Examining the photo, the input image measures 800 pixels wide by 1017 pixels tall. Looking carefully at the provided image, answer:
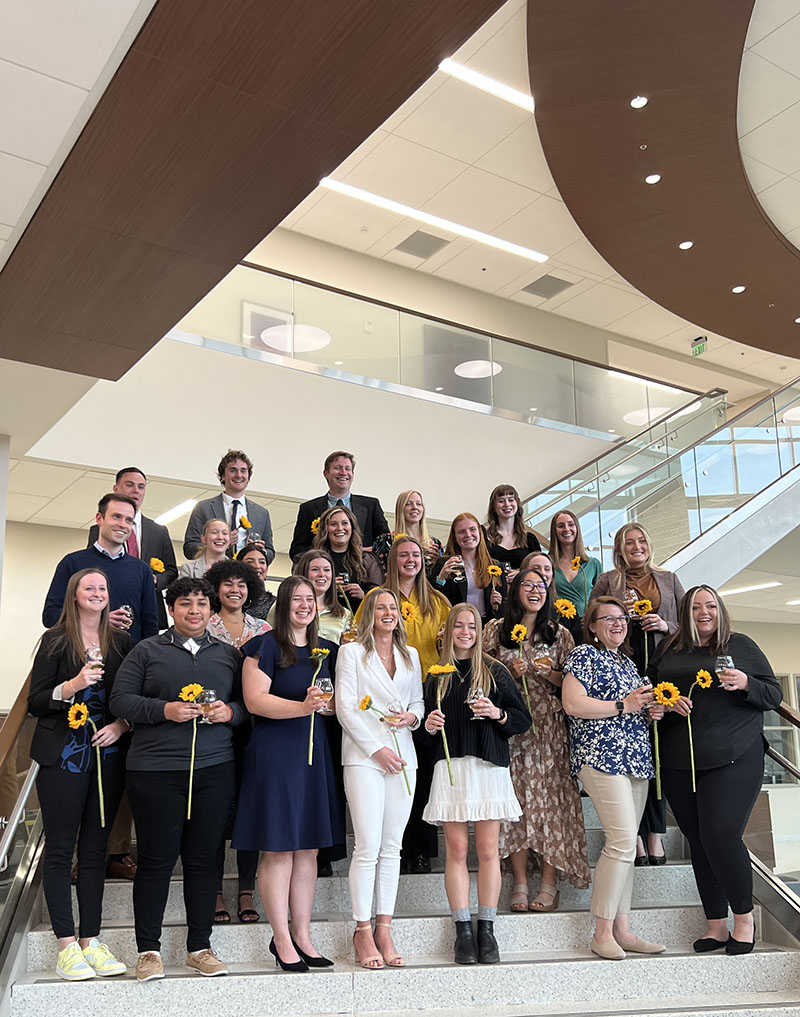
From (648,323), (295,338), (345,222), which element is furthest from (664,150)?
(648,323)

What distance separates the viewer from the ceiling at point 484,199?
9.02 metres

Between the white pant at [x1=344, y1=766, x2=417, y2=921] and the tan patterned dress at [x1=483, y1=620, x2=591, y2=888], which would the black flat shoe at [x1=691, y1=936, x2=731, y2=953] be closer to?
the tan patterned dress at [x1=483, y1=620, x2=591, y2=888]

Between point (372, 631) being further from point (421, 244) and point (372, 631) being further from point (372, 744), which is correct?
point (421, 244)

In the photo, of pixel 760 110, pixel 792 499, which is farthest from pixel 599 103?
pixel 792 499

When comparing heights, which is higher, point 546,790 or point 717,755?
point 717,755

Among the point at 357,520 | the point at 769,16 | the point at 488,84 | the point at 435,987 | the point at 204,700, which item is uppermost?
the point at 488,84

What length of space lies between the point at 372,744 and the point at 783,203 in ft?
26.8

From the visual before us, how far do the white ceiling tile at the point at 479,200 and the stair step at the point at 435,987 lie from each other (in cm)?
856

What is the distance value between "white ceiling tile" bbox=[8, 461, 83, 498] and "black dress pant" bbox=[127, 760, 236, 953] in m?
6.32

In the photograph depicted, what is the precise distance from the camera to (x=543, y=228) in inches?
461

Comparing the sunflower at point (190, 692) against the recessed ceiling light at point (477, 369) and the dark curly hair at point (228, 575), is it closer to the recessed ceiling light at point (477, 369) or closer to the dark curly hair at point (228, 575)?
the dark curly hair at point (228, 575)

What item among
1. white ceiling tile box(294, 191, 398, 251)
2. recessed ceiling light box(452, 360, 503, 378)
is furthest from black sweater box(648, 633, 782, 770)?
white ceiling tile box(294, 191, 398, 251)

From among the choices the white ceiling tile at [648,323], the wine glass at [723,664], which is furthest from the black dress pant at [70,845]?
the white ceiling tile at [648,323]

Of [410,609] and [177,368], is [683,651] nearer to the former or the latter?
[410,609]
